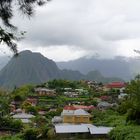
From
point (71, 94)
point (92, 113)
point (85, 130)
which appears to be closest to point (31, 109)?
point (92, 113)

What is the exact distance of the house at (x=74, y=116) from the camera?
45.1 meters

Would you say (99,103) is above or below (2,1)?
below

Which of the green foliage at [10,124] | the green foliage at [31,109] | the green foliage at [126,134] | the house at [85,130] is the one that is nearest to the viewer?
the green foliage at [126,134]

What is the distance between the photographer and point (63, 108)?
174 ft

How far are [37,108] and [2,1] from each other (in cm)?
4810

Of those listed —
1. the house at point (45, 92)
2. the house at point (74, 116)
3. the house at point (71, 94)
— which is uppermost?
the house at point (45, 92)

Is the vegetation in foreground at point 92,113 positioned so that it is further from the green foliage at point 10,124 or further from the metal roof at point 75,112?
the metal roof at point 75,112

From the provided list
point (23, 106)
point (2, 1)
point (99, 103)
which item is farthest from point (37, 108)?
point (2, 1)

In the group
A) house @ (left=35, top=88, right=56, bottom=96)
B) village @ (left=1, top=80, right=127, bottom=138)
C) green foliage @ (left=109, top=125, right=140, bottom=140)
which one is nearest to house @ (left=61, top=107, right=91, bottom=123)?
village @ (left=1, top=80, right=127, bottom=138)

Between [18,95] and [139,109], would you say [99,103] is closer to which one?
[18,95]

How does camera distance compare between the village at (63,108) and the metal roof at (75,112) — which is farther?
the metal roof at (75,112)

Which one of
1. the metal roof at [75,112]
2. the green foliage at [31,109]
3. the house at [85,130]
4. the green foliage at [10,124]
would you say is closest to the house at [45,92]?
the green foliage at [31,109]

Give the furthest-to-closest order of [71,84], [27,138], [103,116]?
1. [71,84]
2. [103,116]
3. [27,138]

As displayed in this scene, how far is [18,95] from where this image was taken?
64312 mm
